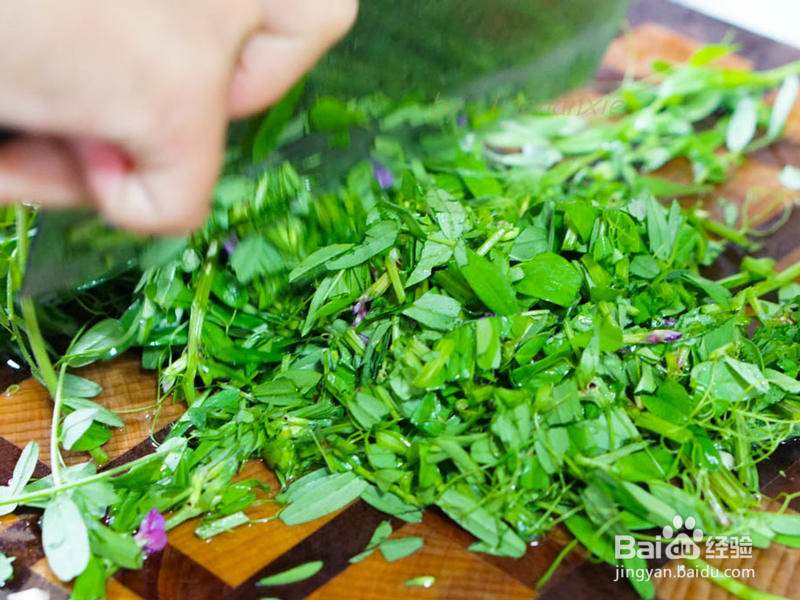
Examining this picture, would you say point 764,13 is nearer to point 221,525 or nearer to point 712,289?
point 712,289

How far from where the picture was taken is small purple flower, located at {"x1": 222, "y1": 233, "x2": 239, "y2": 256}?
0.96 metres

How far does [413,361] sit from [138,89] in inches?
17.1

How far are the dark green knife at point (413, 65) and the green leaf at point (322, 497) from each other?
0.32m

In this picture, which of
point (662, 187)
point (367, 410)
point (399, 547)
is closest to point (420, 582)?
point (399, 547)

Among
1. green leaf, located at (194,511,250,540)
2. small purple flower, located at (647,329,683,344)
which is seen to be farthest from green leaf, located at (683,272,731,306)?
green leaf, located at (194,511,250,540)

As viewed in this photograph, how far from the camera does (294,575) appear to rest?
804 mm

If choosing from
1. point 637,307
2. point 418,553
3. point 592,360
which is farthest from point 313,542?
point 637,307

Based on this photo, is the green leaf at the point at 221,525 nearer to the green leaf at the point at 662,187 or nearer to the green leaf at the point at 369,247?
the green leaf at the point at 369,247

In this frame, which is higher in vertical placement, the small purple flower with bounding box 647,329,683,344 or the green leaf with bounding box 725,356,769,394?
the small purple flower with bounding box 647,329,683,344

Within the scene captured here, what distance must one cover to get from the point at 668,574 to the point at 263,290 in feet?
1.71

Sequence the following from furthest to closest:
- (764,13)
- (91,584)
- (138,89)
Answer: (764,13)
(91,584)
(138,89)

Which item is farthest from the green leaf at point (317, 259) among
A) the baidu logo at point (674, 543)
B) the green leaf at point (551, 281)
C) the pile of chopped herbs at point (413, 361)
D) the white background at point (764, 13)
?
the white background at point (764, 13)

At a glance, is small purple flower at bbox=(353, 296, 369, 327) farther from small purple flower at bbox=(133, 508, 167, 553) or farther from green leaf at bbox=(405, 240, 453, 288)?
small purple flower at bbox=(133, 508, 167, 553)

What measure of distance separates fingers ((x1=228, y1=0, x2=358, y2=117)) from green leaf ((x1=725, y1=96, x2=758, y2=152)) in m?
0.98
